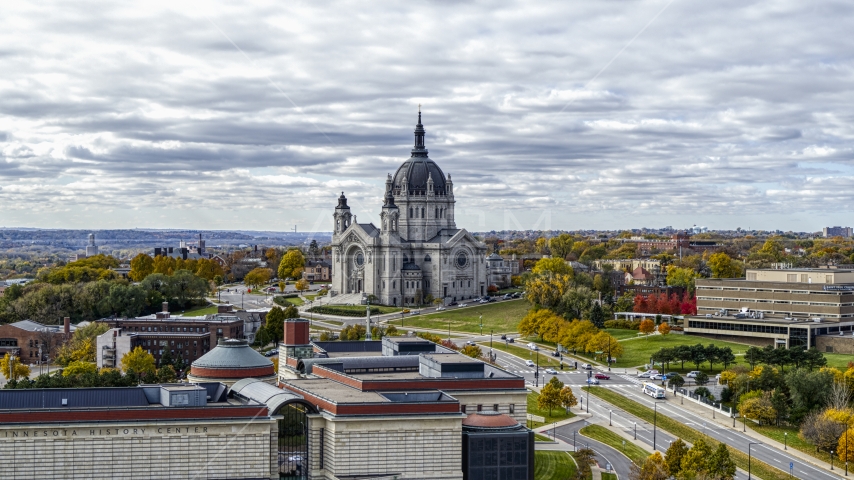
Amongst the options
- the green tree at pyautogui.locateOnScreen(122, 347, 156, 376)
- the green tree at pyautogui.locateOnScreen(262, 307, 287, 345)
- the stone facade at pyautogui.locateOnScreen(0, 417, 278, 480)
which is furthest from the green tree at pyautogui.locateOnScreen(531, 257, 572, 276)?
the stone facade at pyautogui.locateOnScreen(0, 417, 278, 480)

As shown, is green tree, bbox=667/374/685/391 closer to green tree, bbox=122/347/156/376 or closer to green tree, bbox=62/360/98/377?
green tree, bbox=122/347/156/376

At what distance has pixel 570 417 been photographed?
9206 centimetres

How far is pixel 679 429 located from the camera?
86438 millimetres

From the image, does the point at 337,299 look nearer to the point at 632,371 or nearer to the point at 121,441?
the point at 632,371

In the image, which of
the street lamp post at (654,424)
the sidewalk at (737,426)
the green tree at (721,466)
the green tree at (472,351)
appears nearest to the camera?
the green tree at (721,466)

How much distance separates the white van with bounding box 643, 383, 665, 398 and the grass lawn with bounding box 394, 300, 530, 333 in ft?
143

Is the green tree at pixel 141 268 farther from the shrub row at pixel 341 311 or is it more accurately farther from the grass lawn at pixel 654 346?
the grass lawn at pixel 654 346

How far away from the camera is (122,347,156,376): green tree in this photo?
359ft

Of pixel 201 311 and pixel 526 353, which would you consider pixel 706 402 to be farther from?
pixel 201 311

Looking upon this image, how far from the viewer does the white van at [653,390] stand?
326 ft

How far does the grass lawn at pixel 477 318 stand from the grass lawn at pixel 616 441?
5717cm

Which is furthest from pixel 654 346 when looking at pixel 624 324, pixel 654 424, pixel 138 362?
pixel 138 362

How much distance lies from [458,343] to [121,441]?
243 feet

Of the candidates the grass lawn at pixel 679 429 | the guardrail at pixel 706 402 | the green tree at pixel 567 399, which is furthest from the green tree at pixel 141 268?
the green tree at pixel 567 399
